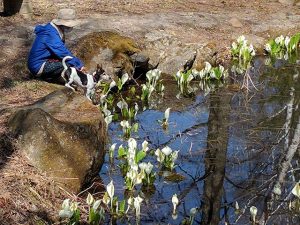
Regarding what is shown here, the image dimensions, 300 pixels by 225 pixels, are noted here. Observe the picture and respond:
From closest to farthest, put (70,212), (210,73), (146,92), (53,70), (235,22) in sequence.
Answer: (70,212) → (53,70) → (146,92) → (210,73) → (235,22)

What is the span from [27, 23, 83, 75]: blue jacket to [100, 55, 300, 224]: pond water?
47.3 inches

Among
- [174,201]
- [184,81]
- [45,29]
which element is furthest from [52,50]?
[174,201]

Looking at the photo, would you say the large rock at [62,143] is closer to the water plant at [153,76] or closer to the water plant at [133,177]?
the water plant at [133,177]

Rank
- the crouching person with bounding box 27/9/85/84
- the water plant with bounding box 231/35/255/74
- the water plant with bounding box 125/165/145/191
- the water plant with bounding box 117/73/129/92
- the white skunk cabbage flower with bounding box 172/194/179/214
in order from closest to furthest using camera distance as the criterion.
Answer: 1. the white skunk cabbage flower with bounding box 172/194/179/214
2. the water plant with bounding box 125/165/145/191
3. the crouching person with bounding box 27/9/85/84
4. the water plant with bounding box 117/73/129/92
5. the water plant with bounding box 231/35/255/74

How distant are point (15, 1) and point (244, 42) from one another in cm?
461

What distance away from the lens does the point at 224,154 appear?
19.4 ft

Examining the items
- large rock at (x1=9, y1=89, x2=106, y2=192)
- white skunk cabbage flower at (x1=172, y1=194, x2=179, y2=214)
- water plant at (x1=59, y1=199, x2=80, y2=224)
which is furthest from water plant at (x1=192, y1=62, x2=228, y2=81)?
water plant at (x1=59, y1=199, x2=80, y2=224)

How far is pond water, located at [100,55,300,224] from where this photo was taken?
15.4 feet

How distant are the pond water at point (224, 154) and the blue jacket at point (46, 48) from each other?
1202mm

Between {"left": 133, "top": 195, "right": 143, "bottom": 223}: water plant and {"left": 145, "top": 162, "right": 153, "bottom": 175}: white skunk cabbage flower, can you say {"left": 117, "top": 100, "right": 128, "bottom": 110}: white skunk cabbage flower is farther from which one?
{"left": 133, "top": 195, "right": 143, "bottom": 223}: water plant

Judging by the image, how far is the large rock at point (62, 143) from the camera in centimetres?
462

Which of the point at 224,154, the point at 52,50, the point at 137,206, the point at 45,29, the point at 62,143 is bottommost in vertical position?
the point at 224,154

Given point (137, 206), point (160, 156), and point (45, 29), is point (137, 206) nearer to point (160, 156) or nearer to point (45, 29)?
point (160, 156)

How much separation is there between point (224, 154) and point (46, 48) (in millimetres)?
2871
